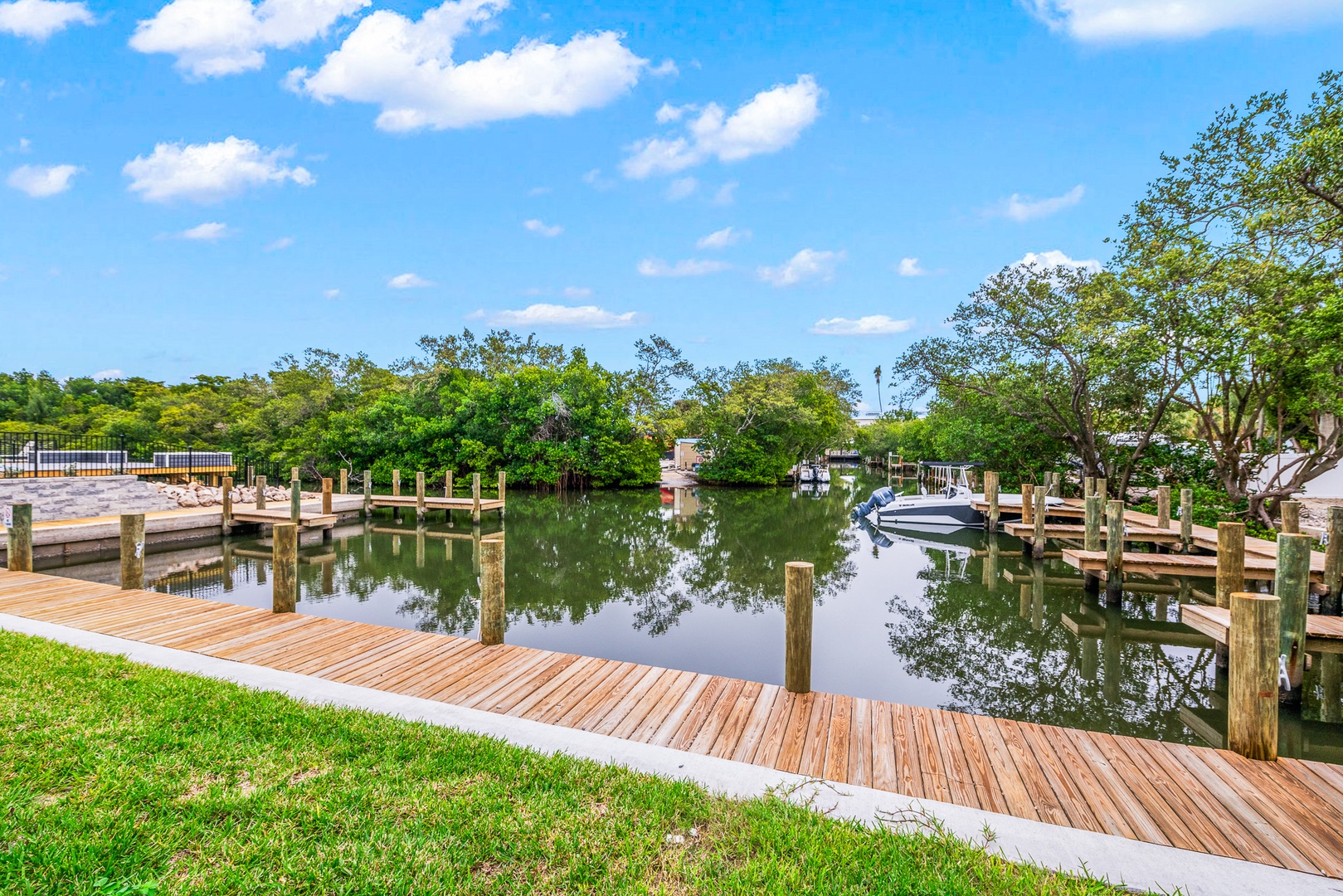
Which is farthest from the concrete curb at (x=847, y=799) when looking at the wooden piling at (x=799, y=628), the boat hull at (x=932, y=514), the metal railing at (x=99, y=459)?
the boat hull at (x=932, y=514)

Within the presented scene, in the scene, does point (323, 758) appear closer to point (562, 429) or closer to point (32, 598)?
point (32, 598)

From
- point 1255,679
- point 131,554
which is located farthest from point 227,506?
point 1255,679

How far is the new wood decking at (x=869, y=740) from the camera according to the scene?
273cm

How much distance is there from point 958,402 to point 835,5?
14051mm

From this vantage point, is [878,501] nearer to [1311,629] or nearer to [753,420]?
[1311,629]

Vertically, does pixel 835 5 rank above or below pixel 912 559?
above

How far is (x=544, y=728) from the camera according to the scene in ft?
11.7

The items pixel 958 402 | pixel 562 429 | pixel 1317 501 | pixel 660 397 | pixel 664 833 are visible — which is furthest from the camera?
pixel 660 397

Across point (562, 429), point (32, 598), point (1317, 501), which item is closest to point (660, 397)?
point (562, 429)

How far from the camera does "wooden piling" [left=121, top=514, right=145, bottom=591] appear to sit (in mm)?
7223

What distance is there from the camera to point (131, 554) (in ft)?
24.0

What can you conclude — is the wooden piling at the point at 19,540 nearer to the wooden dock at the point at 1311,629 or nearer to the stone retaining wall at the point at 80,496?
the stone retaining wall at the point at 80,496

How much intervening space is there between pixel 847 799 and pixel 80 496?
18112 millimetres

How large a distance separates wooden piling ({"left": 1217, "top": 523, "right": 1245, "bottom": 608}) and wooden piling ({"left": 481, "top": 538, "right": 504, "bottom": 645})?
25.7 feet
